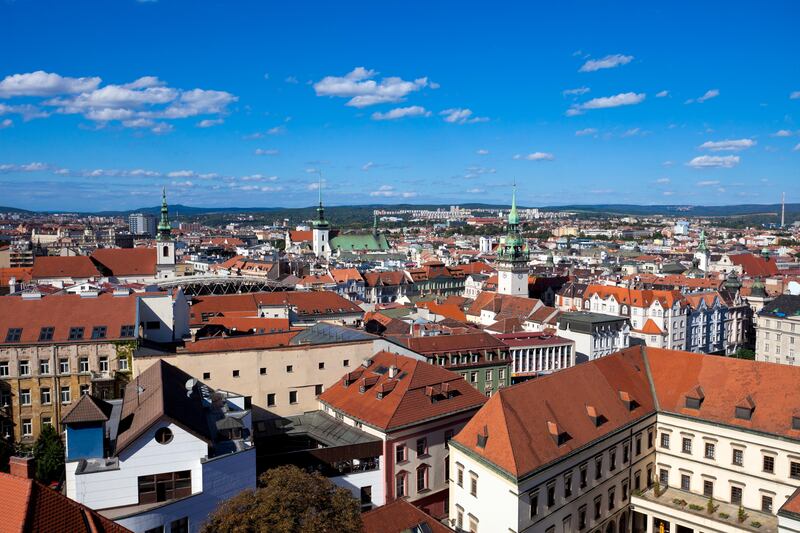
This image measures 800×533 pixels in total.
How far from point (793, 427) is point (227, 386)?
3736 centimetres

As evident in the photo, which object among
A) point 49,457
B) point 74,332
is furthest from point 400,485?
point 74,332

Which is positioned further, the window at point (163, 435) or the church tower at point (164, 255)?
the church tower at point (164, 255)

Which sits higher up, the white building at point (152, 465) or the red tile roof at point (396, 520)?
the white building at point (152, 465)

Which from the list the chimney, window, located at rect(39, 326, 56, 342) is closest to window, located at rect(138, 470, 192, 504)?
the chimney

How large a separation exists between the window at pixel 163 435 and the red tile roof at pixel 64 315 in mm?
23831

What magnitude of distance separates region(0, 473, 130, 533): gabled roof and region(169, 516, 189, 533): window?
352 inches

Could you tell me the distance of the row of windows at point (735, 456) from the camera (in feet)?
125

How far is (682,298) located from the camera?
319 feet

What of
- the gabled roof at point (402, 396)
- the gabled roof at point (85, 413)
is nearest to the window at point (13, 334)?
the gabled roof at point (402, 396)

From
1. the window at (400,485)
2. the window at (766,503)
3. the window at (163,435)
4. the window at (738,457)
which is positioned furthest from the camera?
the window at (400,485)

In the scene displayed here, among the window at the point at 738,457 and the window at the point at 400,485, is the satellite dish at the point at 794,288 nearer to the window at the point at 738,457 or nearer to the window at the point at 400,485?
the window at the point at 738,457

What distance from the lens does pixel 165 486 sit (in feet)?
95.9

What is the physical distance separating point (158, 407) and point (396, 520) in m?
12.9

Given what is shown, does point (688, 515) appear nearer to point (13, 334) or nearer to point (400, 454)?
point (400, 454)
